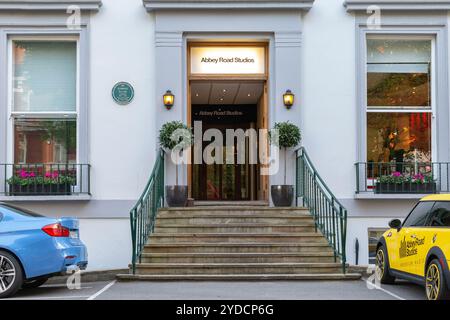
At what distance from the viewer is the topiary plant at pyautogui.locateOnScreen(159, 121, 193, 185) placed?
14.0 metres

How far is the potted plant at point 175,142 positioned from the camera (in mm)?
13961

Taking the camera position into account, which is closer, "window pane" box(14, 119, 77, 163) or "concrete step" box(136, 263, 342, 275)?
"concrete step" box(136, 263, 342, 275)

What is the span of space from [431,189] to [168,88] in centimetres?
545

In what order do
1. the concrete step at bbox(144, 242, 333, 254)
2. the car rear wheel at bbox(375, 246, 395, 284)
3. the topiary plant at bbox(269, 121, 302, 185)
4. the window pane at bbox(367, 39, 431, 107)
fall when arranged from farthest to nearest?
the window pane at bbox(367, 39, 431, 107) < the topiary plant at bbox(269, 121, 302, 185) < the concrete step at bbox(144, 242, 333, 254) < the car rear wheel at bbox(375, 246, 395, 284)

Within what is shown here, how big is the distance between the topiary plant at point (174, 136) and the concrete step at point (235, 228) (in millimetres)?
1845

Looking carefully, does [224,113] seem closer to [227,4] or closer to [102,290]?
[227,4]

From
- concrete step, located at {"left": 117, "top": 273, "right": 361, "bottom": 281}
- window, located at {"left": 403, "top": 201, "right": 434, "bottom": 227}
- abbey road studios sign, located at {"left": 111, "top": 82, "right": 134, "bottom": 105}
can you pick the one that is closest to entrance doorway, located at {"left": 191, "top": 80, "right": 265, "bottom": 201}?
abbey road studios sign, located at {"left": 111, "top": 82, "right": 134, "bottom": 105}

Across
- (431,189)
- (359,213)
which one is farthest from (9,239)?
(431,189)

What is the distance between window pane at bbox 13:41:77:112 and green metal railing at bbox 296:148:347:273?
15.4ft

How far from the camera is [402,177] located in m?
14.4

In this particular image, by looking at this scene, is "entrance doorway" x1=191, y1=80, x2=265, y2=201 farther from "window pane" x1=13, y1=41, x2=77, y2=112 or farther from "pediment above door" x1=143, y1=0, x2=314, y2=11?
"window pane" x1=13, y1=41, x2=77, y2=112

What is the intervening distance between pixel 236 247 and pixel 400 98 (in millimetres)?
5110

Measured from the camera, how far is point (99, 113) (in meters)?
14.5

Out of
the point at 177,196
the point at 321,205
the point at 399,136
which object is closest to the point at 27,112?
the point at 177,196
